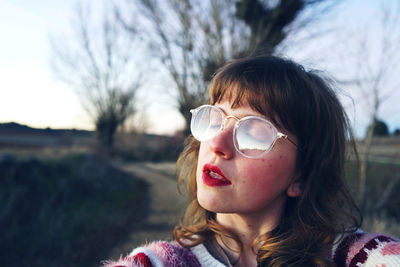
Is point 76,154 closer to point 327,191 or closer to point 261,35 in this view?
point 261,35

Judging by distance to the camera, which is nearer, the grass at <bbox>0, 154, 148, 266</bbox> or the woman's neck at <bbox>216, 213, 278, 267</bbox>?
the woman's neck at <bbox>216, 213, 278, 267</bbox>

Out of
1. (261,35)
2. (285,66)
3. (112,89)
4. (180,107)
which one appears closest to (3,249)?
(180,107)

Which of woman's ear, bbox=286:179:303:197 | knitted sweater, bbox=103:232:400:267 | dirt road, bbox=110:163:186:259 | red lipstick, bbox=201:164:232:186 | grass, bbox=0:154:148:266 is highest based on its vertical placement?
red lipstick, bbox=201:164:232:186

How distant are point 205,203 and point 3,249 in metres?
4.00

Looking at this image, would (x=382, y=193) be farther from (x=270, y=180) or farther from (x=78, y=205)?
(x=78, y=205)

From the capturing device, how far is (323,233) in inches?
51.8

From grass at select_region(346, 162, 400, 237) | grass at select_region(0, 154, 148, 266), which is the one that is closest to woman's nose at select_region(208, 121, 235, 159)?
grass at select_region(0, 154, 148, 266)

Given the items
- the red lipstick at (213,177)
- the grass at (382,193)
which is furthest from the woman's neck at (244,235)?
the grass at (382,193)

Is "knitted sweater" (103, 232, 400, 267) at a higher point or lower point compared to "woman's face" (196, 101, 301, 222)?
lower

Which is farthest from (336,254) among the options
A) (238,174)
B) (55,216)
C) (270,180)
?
(55,216)

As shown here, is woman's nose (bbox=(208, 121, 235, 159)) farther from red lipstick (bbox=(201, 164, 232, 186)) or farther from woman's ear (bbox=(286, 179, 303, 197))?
woman's ear (bbox=(286, 179, 303, 197))

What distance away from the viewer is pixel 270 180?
121 cm

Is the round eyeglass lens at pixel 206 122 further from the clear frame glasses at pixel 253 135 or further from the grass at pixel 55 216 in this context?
the grass at pixel 55 216

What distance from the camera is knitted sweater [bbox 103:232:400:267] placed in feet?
3.59
